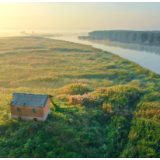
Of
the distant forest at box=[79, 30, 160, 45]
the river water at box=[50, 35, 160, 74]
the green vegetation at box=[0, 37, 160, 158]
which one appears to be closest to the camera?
the green vegetation at box=[0, 37, 160, 158]

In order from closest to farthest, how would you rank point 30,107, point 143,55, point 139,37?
1. point 30,107
2. point 143,55
3. point 139,37

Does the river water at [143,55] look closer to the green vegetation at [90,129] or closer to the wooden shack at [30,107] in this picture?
the green vegetation at [90,129]

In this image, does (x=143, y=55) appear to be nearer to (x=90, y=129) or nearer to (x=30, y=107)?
(x=90, y=129)

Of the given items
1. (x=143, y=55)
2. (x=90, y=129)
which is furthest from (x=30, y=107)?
(x=143, y=55)

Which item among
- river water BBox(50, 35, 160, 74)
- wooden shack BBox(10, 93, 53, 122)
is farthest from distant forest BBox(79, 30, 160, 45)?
wooden shack BBox(10, 93, 53, 122)

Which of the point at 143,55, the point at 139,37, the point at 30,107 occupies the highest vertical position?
the point at 139,37

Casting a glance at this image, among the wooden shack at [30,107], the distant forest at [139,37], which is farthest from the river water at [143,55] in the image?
the wooden shack at [30,107]

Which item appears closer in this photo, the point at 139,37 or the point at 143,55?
the point at 143,55

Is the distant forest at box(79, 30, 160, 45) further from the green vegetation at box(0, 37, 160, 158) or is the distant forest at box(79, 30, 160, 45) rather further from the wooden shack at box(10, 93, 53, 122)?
the wooden shack at box(10, 93, 53, 122)
